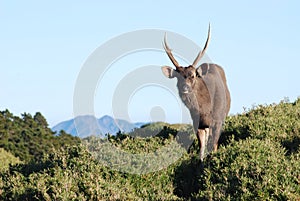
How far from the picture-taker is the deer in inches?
566

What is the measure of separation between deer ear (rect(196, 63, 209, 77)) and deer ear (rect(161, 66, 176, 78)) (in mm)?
622

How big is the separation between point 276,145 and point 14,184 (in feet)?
21.7

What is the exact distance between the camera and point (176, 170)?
14.4 m

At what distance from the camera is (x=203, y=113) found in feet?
49.0

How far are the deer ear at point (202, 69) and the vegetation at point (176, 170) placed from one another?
1.94 metres

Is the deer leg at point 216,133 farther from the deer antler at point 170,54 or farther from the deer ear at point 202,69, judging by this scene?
the deer antler at point 170,54

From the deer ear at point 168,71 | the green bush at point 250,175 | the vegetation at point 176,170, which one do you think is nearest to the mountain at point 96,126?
the vegetation at point 176,170

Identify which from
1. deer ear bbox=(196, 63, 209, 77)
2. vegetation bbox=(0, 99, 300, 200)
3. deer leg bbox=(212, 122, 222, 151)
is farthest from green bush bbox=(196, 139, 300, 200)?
deer ear bbox=(196, 63, 209, 77)

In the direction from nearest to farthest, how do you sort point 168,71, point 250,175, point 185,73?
point 250,175, point 185,73, point 168,71

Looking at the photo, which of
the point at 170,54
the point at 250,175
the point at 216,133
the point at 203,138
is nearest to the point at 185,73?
the point at 170,54

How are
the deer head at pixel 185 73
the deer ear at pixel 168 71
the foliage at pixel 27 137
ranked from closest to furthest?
the deer head at pixel 185 73 < the deer ear at pixel 168 71 < the foliage at pixel 27 137

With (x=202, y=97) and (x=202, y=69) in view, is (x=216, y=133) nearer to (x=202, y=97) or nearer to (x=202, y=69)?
(x=202, y=97)

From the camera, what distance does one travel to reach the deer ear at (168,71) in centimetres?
1455

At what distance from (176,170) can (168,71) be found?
251 cm
